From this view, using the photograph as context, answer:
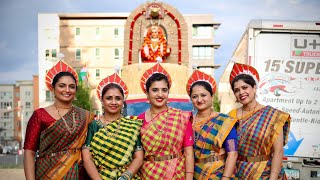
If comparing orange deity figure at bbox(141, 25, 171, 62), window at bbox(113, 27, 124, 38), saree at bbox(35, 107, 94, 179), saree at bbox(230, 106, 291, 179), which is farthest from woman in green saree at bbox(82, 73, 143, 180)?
window at bbox(113, 27, 124, 38)

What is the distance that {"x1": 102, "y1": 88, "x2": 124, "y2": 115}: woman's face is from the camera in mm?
3494

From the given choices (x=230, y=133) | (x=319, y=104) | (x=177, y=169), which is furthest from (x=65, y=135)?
(x=319, y=104)

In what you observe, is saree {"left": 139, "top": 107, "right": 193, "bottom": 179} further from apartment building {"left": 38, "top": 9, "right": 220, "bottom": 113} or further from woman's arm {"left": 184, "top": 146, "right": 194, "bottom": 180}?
apartment building {"left": 38, "top": 9, "right": 220, "bottom": 113}

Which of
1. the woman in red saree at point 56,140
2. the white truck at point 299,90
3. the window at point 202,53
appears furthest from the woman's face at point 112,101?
the window at point 202,53

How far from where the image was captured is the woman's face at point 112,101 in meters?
→ 3.49

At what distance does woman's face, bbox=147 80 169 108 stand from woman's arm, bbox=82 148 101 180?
791 millimetres

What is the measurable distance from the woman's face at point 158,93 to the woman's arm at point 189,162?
501 mm

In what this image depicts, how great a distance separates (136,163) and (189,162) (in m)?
0.50

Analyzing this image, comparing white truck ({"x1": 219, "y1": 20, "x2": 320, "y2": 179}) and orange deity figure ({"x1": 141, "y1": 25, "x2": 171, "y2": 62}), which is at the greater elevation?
orange deity figure ({"x1": 141, "y1": 25, "x2": 171, "y2": 62})

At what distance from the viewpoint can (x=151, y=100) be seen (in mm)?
3547

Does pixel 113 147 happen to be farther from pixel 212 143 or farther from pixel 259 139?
pixel 259 139

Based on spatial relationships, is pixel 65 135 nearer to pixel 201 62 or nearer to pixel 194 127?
pixel 194 127

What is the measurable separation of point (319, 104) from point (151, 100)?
3.22 metres

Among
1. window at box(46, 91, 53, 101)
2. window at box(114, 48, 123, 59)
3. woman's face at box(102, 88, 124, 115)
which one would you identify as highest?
window at box(114, 48, 123, 59)
